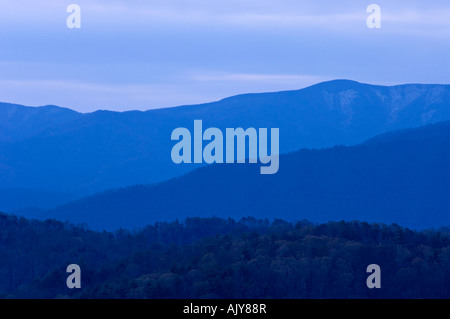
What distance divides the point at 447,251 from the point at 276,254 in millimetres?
25203

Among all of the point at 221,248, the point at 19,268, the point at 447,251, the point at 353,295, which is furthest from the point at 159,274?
the point at 19,268

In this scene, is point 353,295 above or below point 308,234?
below

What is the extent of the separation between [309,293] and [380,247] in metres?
17.4

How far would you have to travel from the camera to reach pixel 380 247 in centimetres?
12212

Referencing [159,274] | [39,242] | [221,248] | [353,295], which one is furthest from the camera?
[39,242]

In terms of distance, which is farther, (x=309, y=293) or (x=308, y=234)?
(x=308, y=234)

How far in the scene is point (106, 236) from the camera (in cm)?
18375
